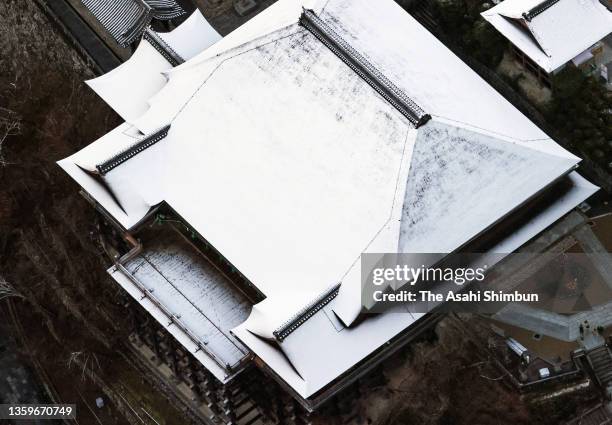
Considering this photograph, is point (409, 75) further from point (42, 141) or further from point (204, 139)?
point (42, 141)

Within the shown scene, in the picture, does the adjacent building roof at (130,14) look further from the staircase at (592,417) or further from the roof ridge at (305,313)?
the staircase at (592,417)

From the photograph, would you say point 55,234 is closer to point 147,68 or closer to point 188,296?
point 147,68

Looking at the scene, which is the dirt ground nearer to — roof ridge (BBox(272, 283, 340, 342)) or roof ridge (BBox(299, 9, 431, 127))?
roof ridge (BBox(272, 283, 340, 342))

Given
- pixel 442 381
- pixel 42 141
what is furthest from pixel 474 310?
pixel 42 141

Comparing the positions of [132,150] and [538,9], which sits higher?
[132,150]

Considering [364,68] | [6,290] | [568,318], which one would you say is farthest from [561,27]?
[6,290]

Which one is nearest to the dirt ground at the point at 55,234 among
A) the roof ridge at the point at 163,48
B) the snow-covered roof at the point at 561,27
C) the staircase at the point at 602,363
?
the roof ridge at the point at 163,48
